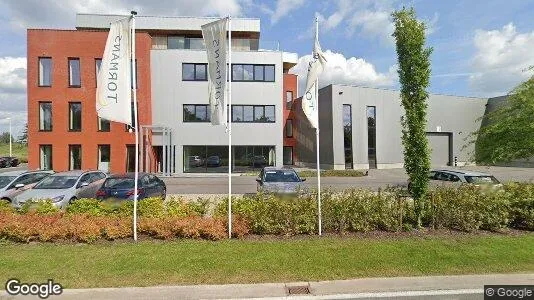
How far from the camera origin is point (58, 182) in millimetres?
12984

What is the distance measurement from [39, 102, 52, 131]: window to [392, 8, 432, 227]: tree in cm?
2712

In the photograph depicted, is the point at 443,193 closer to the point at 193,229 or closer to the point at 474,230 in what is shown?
the point at 474,230

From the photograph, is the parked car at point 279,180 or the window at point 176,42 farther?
the window at point 176,42

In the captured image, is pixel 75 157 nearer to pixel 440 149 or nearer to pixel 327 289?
pixel 327 289

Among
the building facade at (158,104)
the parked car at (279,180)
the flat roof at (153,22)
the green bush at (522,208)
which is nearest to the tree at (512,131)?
the green bush at (522,208)

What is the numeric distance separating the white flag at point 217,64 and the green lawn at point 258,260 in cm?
307

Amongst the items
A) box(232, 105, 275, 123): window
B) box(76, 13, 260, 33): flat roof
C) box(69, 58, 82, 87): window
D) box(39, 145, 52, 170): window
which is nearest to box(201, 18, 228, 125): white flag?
box(232, 105, 275, 123): window

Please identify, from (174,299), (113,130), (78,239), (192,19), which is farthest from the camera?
(192,19)

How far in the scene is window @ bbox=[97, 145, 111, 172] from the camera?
88.4ft

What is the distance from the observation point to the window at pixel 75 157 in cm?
2680

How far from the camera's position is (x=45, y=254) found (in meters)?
6.52

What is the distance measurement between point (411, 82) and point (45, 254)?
864 centimetres

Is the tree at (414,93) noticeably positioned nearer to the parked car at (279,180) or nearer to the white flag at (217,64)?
the white flag at (217,64)

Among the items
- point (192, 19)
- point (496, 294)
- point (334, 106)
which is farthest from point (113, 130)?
point (496, 294)
